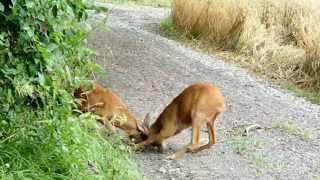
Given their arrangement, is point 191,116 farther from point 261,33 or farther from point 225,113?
point 261,33

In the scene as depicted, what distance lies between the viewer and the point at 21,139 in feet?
15.7

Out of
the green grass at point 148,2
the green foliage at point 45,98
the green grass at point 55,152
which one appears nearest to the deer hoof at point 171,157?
the green foliage at point 45,98

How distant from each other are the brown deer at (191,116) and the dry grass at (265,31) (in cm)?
419

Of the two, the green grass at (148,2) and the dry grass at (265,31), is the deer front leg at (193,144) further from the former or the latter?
the green grass at (148,2)

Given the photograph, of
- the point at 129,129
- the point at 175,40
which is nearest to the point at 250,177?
the point at 129,129

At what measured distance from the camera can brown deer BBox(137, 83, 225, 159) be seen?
694 centimetres

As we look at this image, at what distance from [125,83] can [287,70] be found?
3352 millimetres

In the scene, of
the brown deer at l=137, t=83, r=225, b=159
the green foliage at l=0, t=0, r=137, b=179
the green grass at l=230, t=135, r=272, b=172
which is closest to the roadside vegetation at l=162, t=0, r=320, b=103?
the green grass at l=230, t=135, r=272, b=172

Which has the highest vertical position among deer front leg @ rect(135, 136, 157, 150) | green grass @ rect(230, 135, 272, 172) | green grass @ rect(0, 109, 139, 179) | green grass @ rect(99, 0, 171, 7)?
green grass @ rect(0, 109, 139, 179)

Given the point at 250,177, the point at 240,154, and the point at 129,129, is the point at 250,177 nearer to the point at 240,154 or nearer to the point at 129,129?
the point at 240,154

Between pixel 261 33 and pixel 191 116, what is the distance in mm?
5946

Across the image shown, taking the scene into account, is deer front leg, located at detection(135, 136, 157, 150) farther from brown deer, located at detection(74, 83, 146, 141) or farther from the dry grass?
the dry grass

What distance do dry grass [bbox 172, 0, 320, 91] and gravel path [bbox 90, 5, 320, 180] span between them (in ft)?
2.11

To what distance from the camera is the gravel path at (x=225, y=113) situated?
649cm
